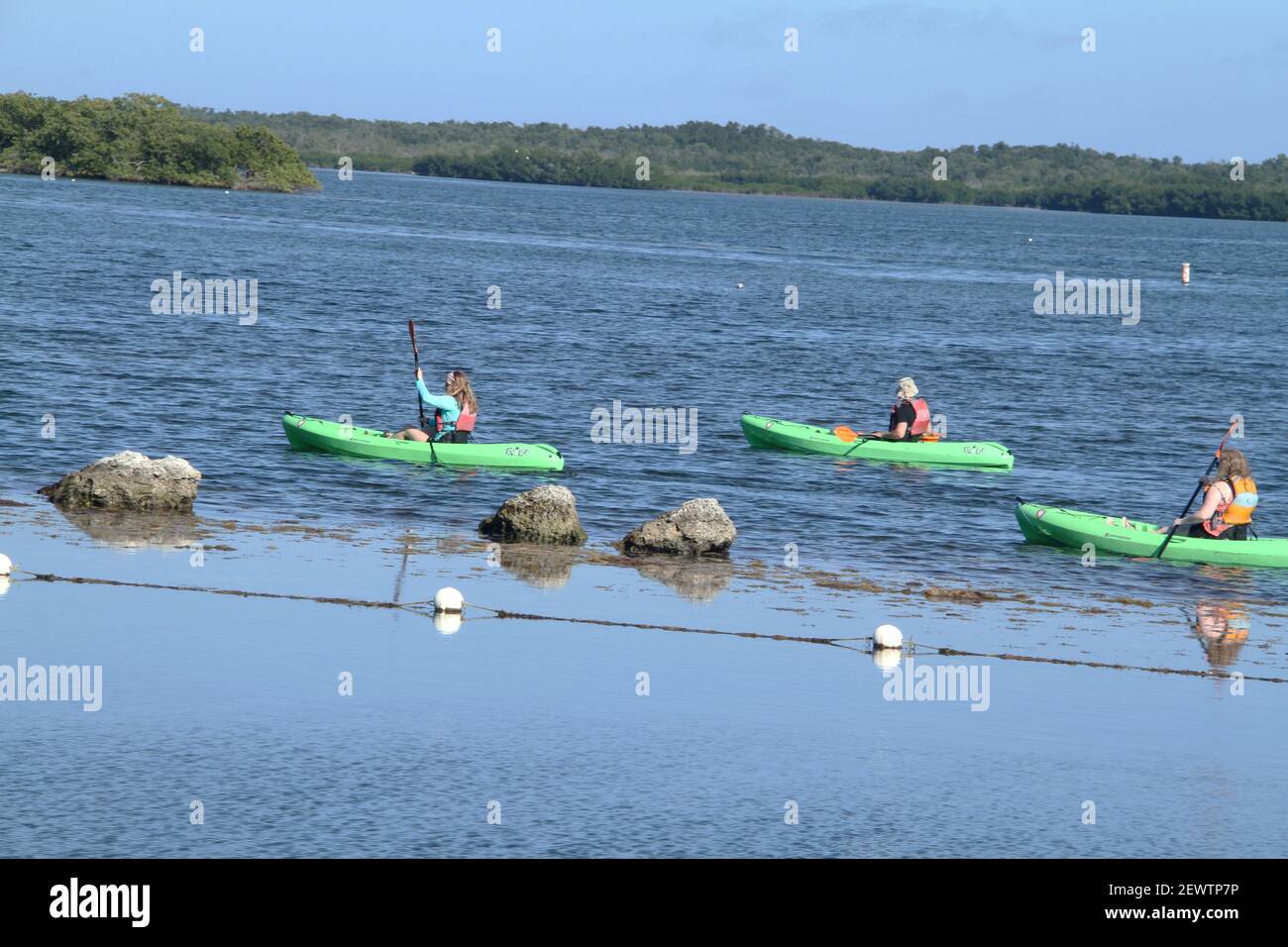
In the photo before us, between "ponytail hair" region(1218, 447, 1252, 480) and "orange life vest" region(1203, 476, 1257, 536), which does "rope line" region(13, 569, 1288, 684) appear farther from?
"orange life vest" region(1203, 476, 1257, 536)

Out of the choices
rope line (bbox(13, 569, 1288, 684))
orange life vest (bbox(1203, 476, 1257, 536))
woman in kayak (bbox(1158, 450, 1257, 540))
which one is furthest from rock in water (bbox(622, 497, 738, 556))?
orange life vest (bbox(1203, 476, 1257, 536))

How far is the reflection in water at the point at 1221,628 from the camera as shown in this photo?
715 inches

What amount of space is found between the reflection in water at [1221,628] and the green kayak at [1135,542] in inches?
96.4

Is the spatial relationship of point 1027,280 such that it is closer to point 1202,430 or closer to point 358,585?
point 1202,430

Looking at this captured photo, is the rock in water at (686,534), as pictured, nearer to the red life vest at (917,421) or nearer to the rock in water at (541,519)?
the rock in water at (541,519)

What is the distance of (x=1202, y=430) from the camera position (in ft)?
132

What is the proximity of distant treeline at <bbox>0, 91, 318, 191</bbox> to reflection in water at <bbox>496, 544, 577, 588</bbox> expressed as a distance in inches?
5235

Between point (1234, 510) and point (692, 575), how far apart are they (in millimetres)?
7805

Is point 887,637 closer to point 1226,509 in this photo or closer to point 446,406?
point 1226,509

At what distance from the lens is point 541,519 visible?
22.0 m

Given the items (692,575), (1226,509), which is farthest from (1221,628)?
(692,575)

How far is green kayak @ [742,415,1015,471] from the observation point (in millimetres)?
32125

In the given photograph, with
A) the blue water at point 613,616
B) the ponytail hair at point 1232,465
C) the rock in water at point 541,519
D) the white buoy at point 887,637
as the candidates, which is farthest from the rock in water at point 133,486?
the ponytail hair at point 1232,465
